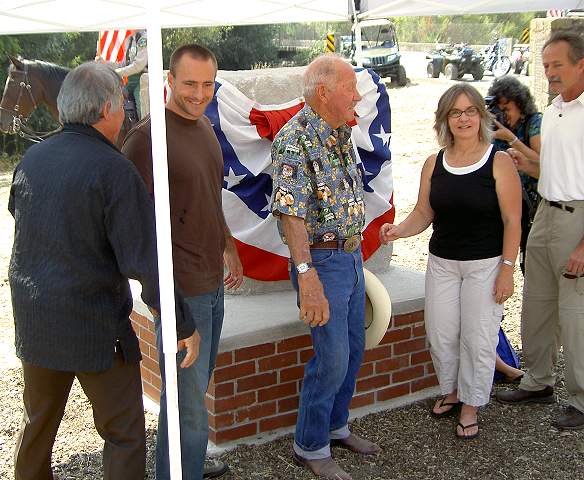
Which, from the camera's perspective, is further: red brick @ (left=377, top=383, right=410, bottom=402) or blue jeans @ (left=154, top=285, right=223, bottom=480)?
red brick @ (left=377, top=383, right=410, bottom=402)

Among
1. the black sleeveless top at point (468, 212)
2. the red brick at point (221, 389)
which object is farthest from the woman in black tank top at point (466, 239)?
the red brick at point (221, 389)

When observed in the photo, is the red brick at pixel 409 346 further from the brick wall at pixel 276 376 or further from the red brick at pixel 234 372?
the red brick at pixel 234 372

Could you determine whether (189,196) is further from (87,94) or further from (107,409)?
(107,409)

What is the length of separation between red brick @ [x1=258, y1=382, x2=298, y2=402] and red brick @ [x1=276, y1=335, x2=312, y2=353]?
0.61 feet

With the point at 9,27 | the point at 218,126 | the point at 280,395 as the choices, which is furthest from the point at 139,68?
the point at 280,395

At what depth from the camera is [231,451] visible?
4035 millimetres

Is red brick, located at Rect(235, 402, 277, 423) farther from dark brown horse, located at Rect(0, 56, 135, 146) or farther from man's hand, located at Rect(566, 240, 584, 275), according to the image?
dark brown horse, located at Rect(0, 56, 135, 146)

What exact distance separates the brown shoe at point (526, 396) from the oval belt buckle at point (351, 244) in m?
1.56

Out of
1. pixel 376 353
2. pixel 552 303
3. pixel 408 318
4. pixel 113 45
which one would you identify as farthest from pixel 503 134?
pixel 113 45

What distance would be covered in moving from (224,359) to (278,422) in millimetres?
505

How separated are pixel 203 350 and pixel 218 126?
150 cm

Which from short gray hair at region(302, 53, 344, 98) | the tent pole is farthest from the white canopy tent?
the tent pole

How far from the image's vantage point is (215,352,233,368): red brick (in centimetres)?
397

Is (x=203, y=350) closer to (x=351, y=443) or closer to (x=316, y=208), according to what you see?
(x=316, y=208)
